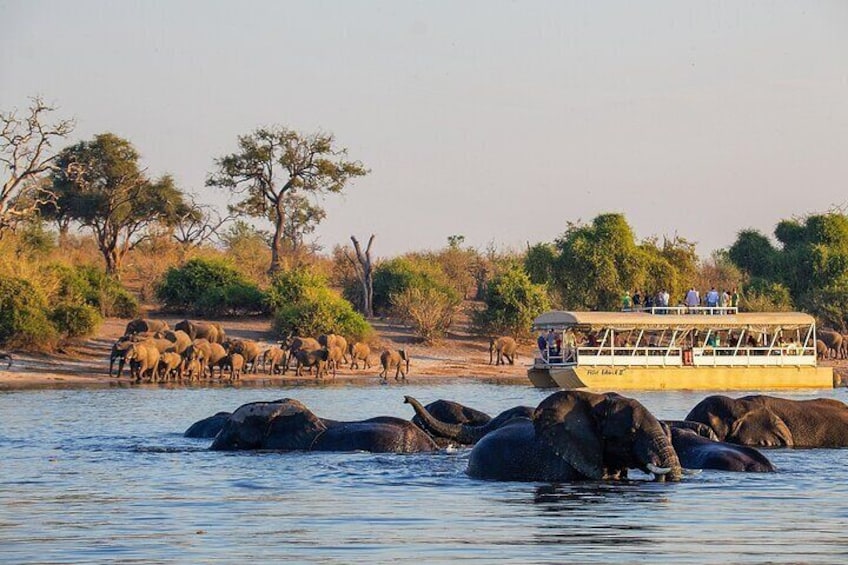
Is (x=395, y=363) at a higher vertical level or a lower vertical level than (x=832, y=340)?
lower

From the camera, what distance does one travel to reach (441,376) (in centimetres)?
4278

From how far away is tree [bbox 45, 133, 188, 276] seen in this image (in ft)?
201

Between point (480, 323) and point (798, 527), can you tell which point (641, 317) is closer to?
point (480, 323)

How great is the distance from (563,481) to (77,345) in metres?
29.8

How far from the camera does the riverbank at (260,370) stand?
37.4 metres

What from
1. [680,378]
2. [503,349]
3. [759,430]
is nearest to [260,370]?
[503,349]

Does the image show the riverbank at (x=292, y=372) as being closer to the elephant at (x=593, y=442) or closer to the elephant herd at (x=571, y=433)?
the elephant herd at (x=571, y=433)

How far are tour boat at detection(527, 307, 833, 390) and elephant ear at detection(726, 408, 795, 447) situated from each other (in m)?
19.9

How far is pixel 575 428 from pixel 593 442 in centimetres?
21

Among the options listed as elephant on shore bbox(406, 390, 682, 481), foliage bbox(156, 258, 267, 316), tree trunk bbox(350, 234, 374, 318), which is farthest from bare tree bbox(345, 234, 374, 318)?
elephant on shore bbox(406, 390, 682, 481)

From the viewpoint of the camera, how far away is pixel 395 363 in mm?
42031

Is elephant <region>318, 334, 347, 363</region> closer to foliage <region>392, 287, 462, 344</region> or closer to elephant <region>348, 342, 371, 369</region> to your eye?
elephant <region>348, 342, 371, 369</region>

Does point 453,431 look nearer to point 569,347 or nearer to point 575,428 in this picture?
point 575,428

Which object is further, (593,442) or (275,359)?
(275,359)
